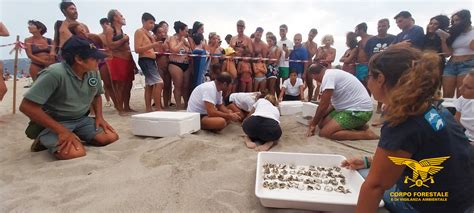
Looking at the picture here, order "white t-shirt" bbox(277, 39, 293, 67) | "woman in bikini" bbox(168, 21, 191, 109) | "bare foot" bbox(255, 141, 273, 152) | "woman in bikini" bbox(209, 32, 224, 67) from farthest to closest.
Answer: "white t-shirt" bbox(277, 39, 293, 67)
"woman in bikini" bbox(209, 32, 224, 67)
"woman in bikini" bbox(168, 21, 191, 109)
"bare foot" bbox(255, 141, 273, 152)

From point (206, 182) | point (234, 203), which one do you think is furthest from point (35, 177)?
point (234, 203)

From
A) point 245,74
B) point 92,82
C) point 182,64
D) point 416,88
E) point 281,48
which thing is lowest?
point 92,82

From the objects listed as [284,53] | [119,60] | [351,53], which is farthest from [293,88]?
[119,60]

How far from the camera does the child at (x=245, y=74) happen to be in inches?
225

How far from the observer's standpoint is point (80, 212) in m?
1.61

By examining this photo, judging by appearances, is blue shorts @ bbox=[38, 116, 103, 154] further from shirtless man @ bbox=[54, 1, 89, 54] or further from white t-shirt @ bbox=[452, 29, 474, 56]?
white t-shirt @ bbox=[452, 29, 474, 56]

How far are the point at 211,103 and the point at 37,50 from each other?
3.21m

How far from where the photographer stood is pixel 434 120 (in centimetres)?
114

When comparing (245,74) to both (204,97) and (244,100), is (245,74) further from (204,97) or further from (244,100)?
(204,97)

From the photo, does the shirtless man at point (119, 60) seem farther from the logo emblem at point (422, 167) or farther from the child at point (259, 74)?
the logo emblem at point (422, 167)

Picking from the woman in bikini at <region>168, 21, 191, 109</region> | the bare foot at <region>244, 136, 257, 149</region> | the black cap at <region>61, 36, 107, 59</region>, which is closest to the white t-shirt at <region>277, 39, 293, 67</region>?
the woman in bikini at <region>168, 21, 191, 109</region>

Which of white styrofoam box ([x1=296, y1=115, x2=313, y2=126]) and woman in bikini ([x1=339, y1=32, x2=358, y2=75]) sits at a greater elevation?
woman in bikini ([x1=339, y1=32, x2=358, y2=75])

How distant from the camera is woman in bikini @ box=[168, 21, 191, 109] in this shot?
16.0 feet

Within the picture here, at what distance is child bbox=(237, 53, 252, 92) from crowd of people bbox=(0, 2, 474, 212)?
0.02 metres
